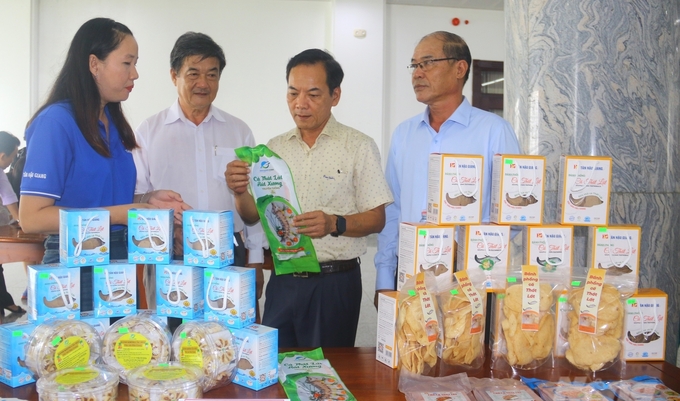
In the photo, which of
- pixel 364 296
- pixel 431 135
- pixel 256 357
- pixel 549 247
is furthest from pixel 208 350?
pixel 364 296

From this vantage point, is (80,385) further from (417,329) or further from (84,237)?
(417,329)

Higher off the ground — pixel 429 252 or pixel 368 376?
pixel 429 252

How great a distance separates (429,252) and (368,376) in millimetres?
378

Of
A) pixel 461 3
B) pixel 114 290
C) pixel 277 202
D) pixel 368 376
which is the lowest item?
pixel 368 376

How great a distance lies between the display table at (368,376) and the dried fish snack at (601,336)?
4 centimetres

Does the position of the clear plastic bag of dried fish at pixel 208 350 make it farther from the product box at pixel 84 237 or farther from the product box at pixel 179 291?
the product box at pixel 84 237

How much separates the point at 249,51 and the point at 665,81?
234 inches

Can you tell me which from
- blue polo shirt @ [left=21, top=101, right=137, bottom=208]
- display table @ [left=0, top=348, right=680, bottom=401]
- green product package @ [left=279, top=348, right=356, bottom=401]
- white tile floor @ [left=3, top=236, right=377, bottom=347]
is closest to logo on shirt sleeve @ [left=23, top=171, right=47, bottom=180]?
blue polo shirt @ [left=21, top=101, right=137, bottom=208]

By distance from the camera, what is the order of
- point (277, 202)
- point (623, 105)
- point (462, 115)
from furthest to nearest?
point (623, 105) < point (462, 115) < point (277, 202)

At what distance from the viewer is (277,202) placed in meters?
1.92

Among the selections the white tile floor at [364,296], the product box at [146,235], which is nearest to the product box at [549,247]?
the product box at [146,235]

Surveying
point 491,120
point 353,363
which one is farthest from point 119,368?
point 491,120

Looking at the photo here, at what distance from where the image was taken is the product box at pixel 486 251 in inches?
61.6

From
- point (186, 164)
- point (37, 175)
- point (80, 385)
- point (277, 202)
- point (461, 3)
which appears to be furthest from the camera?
point (461, 3)
